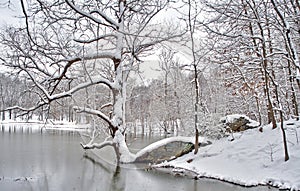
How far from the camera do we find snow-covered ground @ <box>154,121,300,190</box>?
823 cm

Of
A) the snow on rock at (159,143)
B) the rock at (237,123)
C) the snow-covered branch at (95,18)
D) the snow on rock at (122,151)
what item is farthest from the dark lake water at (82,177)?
the snow-covered branch at (95,18)

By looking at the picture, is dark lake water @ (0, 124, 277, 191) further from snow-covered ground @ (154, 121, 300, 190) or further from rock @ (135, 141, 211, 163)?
rock @ (135, 141, 211, 163)

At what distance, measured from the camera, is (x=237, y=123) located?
12.9 meters

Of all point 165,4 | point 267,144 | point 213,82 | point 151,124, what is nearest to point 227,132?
point 267,144

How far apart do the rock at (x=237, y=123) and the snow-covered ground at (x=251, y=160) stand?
0.56 m

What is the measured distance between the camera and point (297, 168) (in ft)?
26.5

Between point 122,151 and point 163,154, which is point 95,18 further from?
point 163,154

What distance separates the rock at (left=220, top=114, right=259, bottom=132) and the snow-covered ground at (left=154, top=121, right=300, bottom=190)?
0.56 m

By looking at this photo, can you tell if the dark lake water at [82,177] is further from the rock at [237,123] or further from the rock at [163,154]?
the rock at [237,123]

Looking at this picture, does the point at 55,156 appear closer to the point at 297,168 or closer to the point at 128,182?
the point at 128,182

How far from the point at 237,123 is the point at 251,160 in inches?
134

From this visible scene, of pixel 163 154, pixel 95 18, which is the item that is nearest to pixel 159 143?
pixel 163 154

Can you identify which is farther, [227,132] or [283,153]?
[227,132]

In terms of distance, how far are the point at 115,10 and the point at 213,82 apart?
17.8 metres
